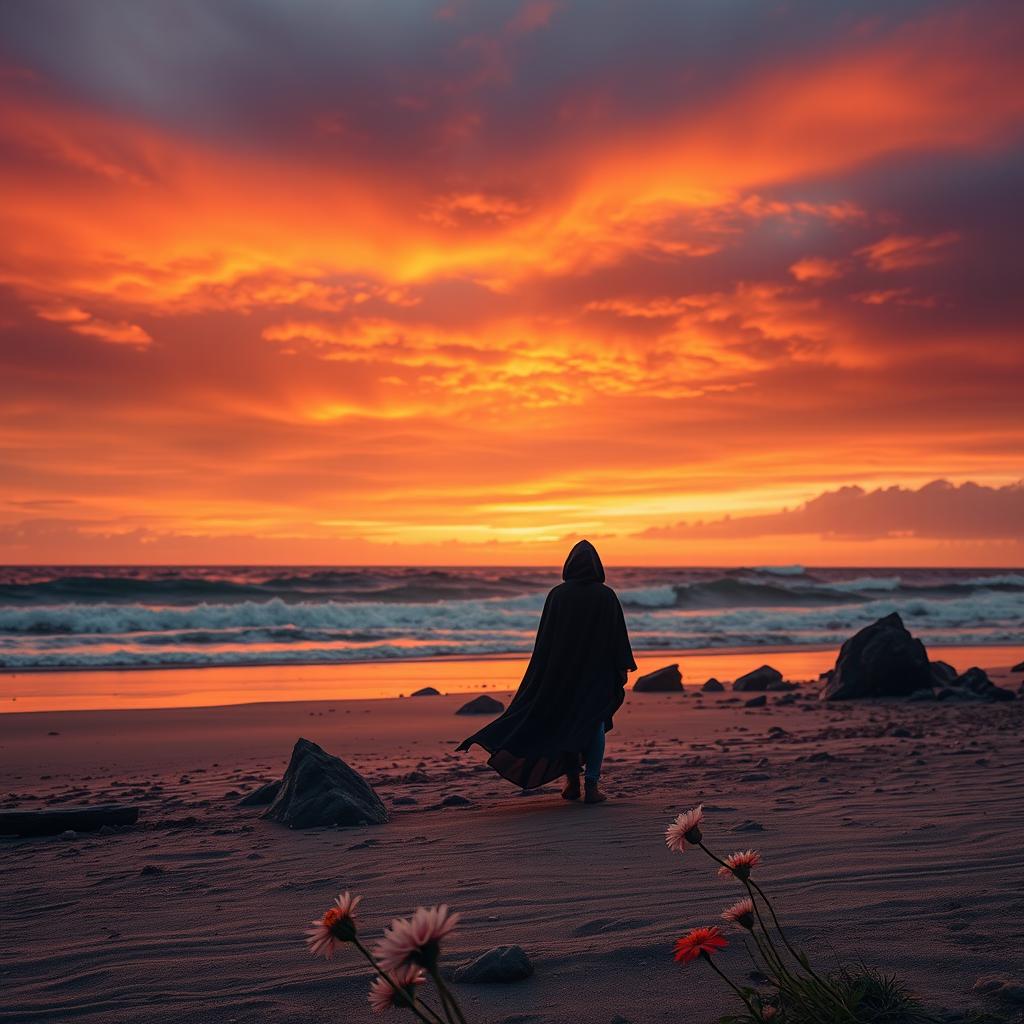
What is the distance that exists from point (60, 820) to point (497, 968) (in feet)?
12.8

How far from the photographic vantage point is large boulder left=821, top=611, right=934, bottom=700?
13.8m

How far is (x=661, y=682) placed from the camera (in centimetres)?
1563

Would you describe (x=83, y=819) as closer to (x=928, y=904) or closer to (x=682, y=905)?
(x=682, y=905)

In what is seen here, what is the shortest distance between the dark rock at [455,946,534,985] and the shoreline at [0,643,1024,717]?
1060cm

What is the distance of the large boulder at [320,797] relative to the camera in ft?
21.1

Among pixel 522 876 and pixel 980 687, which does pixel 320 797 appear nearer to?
pixel 522 876

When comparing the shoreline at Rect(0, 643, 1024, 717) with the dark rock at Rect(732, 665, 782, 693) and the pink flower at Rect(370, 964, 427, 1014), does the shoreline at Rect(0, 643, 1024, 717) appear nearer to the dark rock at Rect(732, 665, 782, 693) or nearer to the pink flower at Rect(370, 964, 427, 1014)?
the dark rock at Rect(732, 665, 782, 693)

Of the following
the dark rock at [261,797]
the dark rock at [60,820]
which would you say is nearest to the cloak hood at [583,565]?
the dark rock at [261,797]

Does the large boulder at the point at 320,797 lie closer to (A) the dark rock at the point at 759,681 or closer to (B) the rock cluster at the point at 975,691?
(B) the rock cluster at the point at 975,691

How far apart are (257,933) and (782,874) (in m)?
2.41

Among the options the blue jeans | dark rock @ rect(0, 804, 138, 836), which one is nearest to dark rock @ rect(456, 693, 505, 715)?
the blue jeans

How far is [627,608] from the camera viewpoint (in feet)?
145

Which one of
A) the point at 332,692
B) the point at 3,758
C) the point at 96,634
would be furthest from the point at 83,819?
the point at 96,634

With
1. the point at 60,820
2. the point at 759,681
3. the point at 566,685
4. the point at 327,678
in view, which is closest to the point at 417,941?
the point at 60,820
